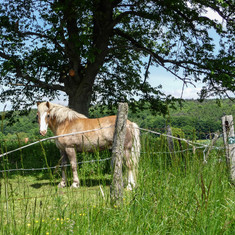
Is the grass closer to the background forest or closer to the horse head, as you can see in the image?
the background forest

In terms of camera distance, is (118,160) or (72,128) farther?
(72,128)

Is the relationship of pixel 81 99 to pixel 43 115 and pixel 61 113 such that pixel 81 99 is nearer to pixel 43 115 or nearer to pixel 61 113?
pixel 61 113

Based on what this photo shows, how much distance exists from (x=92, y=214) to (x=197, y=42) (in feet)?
35.8

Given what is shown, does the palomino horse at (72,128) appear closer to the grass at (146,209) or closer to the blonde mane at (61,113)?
the blonde mane at (61,113)

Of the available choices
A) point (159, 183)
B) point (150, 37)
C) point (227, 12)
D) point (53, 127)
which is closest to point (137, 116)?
point (150, 37)

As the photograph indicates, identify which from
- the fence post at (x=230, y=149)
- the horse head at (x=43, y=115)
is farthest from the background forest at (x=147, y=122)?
the horse head at (x=43, y=115)

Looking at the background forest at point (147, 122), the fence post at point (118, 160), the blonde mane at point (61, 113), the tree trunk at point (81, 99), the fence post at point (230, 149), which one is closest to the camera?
the fence post at point (118, 160)

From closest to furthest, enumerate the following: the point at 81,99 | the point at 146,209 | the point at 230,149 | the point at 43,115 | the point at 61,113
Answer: the point at 146,209
the point at 230,149
the point at 43,115
the point at 61,113
the point at 81,99

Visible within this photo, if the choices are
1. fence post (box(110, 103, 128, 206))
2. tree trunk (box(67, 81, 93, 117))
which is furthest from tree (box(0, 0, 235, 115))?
fence post (box(110, 103, 128, 206))

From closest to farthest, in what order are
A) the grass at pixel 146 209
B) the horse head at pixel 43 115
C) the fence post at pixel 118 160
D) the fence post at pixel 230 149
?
the grass at pixel 146 209
the fence post at pixel 118 160
the fence post at pixel 230 149
the horse head at pixel 43 115

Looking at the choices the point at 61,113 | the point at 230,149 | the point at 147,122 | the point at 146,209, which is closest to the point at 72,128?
the point at 61,113

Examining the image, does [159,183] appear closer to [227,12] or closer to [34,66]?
[34,66]

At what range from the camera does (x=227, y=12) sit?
11.5 metres

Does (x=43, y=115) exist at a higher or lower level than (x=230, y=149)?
higher
